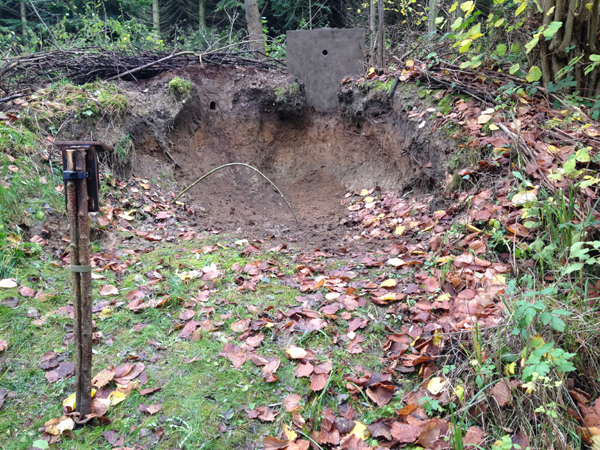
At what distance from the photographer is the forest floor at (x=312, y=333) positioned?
1.68m

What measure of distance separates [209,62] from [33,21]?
35.7ft

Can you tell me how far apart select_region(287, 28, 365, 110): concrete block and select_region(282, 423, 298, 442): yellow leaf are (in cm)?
575

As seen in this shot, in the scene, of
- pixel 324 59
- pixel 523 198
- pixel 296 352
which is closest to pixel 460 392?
pixel 296 352

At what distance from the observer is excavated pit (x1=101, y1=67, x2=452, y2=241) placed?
15.6 ft

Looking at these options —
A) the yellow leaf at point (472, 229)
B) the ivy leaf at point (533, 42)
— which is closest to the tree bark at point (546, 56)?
the ivy leaf at point (533, 42)

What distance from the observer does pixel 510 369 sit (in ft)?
5.48

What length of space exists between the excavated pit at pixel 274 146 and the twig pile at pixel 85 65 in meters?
0.27

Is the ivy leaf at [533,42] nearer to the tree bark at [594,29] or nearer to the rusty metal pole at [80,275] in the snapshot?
the tree bark at [594,29]

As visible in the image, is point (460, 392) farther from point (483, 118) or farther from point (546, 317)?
point (483, 118)

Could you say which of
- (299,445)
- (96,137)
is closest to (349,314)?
(299,445)

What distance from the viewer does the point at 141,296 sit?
8.85 feet

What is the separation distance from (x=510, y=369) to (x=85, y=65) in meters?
6.40

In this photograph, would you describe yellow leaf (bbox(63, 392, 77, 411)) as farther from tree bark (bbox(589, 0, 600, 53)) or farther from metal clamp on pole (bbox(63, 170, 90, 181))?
tree bark (bbox(589, 0, 600, 53))

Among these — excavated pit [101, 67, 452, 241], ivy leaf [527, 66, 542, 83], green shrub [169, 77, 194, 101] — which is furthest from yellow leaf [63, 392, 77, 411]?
green shrub [169, 77, 194, 101]
